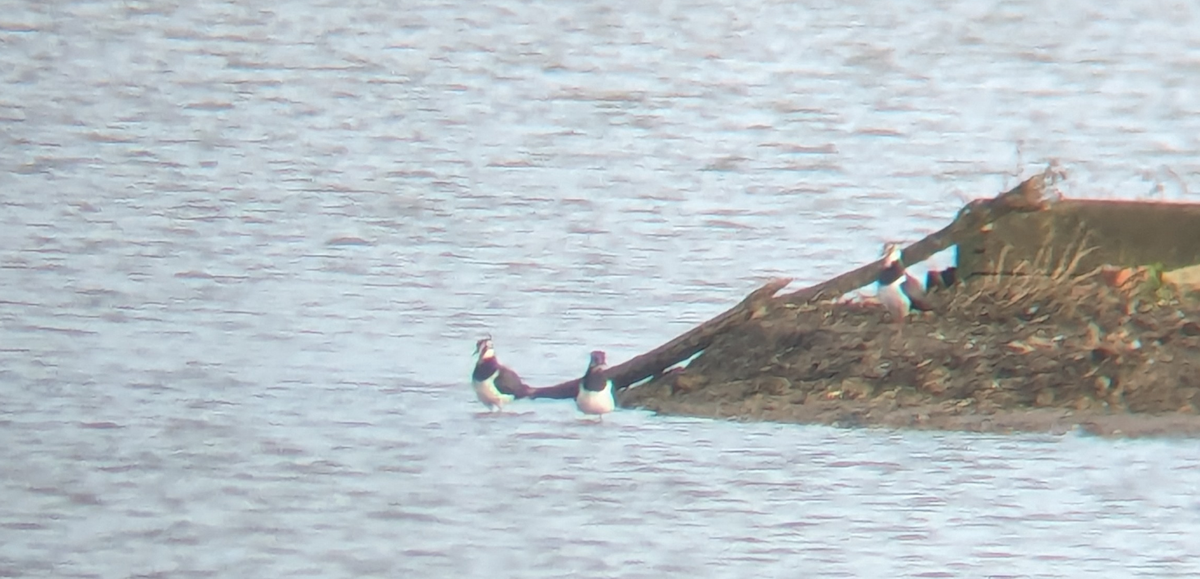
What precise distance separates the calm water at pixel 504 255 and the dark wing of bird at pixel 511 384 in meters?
0.02

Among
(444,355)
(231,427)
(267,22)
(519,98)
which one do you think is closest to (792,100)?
(519,98)

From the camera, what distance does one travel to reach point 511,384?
4.89ft

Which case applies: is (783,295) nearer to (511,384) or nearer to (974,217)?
(974,217)

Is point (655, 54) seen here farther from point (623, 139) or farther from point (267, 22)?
point (267, 22)

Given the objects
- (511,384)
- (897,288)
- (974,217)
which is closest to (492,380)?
(511,384)

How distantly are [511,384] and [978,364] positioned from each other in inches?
21.4

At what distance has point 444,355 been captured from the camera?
4.93 feet

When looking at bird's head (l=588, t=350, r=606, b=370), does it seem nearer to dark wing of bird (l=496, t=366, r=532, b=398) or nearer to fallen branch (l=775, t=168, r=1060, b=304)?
dark wing of bird (l=496, t=366, r=532, b=398)

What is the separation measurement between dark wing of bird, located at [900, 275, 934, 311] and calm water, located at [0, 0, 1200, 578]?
0.19 ft

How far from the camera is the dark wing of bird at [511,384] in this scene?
1487 millimetres

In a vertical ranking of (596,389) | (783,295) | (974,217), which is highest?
(974,217)

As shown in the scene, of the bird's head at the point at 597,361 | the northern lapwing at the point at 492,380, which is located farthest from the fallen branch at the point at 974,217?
the northern lapwing at the point at 492,380

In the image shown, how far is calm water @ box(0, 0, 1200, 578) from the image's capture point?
58.2 inches

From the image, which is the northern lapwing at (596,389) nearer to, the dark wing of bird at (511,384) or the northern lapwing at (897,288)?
the dark wing of bird at (511,384)
